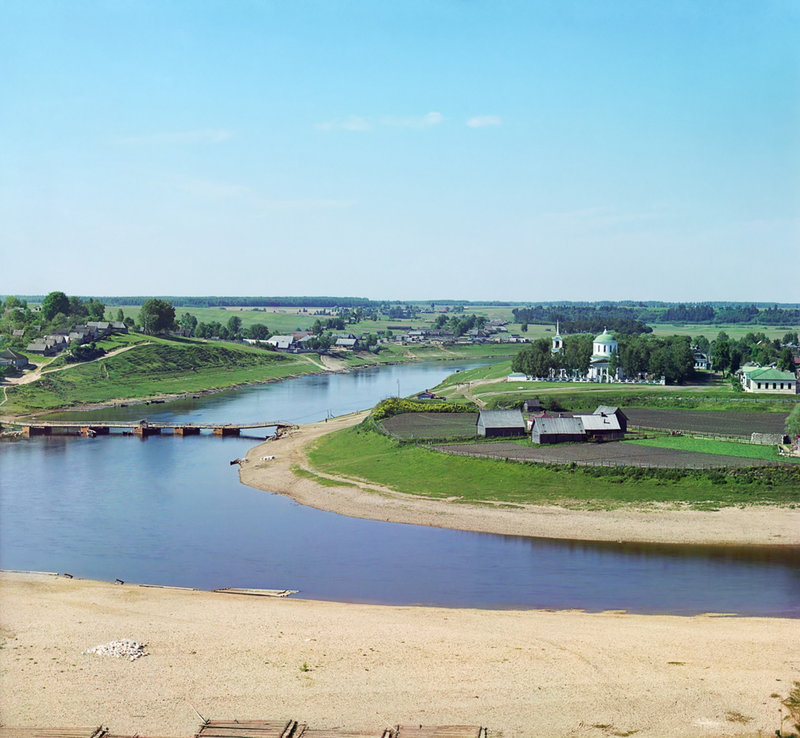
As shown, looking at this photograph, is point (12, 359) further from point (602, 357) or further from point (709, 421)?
point (709, 421)

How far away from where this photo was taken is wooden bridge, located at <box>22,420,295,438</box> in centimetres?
10644

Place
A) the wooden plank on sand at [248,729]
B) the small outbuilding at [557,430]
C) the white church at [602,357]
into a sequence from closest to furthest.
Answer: the wooden plank on sand at [248,729] → the small outbuilding at [557,430] → the white church at [602,357]

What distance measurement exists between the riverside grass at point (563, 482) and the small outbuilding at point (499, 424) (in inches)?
299

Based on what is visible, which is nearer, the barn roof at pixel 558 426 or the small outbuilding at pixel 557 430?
the small outbuilding at pixel 557 430

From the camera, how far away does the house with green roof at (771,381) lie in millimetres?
110750

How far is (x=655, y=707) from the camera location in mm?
30859

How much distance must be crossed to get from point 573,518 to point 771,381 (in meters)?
61.3

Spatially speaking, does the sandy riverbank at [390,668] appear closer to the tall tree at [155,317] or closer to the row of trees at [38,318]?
the row of trees at [38,318]

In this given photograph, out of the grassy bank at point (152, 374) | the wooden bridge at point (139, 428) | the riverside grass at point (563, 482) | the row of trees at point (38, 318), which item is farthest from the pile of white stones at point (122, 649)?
the row of trees at point (38, 318)

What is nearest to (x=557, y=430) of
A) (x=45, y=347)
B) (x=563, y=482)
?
(x=563, y=482)

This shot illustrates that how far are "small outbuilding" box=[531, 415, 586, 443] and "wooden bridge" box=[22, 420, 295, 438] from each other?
117 ft

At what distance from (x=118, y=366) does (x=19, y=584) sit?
112 meters

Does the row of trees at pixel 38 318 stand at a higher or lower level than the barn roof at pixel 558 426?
higher

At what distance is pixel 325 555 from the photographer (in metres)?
54.7
